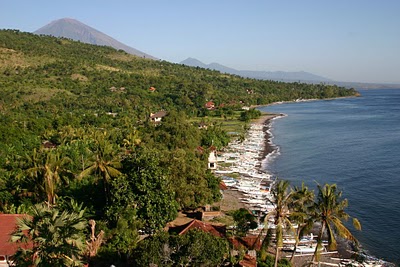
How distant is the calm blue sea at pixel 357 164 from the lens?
3303cm

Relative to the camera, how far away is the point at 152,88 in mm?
125062

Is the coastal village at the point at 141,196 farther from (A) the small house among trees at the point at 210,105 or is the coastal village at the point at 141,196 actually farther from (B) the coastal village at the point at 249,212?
(A) the small house among trees at the point at 210,105

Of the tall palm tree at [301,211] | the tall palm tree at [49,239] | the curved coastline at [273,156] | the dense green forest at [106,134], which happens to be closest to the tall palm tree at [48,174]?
the dense green forest at [106,134]

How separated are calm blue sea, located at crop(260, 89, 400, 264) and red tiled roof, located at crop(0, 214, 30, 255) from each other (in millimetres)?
23563

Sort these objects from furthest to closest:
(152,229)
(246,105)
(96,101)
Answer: (246,105), (96,101), (152,229)

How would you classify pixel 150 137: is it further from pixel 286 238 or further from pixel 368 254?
pixel 368 254

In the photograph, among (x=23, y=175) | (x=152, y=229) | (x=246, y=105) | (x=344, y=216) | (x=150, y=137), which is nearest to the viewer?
(x=344, y=216)

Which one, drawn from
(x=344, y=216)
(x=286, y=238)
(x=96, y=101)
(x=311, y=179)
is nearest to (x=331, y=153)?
(x=311, y=179)

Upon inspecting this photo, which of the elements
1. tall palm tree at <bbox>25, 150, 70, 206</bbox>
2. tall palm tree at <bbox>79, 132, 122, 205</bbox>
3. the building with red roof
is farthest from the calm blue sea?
Answer: the building with red roof

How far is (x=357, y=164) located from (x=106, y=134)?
35680 millimetres

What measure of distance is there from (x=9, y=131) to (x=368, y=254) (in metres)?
46.3

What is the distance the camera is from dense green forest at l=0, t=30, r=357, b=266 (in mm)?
24656

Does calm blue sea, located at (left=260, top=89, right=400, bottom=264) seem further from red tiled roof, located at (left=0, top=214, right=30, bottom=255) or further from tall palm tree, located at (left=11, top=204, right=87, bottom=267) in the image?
red tiled roof, located at (left=0, top=214, right=30, bottom=255)

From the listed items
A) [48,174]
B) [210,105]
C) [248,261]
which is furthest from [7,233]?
[210,105]
